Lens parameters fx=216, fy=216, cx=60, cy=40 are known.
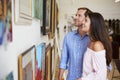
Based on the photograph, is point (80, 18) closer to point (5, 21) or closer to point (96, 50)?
point (96, 50)

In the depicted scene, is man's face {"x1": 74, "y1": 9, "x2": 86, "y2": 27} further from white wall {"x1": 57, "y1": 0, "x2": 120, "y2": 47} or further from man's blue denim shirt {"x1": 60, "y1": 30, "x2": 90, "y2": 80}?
white wall {"x1": 57, "y1": 0, "x2": 120, "y2": 47}

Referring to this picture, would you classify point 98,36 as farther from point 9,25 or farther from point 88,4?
point 88,4

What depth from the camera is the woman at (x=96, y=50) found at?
2.14 meters

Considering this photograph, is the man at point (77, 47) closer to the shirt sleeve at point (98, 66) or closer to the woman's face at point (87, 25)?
the woman's face at point (87, 25)

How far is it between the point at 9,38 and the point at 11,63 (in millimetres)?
170

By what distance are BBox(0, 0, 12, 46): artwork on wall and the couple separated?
46.1 inches

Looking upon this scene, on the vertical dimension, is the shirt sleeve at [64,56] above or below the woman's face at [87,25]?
below

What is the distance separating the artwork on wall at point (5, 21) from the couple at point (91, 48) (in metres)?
1.17

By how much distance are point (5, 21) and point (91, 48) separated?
1.33 m

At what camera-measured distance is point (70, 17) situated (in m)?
11.2

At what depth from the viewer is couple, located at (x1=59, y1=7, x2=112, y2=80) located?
215cm

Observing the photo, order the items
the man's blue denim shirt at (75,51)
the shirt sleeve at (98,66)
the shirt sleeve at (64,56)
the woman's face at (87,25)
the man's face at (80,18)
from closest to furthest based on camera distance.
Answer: the shirt sleeve at (98,66), the woman's face at (87,25), the man's face at (80,18), the man's blue denim shirt at (75,51), the shirt sleeve at (64,56)

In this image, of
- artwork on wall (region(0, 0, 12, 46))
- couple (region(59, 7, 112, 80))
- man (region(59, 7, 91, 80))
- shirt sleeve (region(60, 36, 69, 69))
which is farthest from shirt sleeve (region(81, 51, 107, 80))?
artwork on wall (region(0, 0, 12, 46))

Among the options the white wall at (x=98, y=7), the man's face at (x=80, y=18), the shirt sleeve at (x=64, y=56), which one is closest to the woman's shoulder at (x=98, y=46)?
the man's face at (x=80, y=18)
